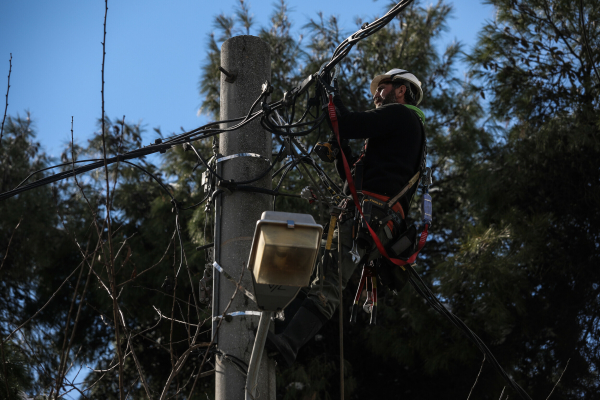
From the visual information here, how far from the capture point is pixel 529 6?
8.25 metres

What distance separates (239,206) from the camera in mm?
3305

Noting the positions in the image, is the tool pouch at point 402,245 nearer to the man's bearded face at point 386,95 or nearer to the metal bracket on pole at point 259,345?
the man's bearded face at point 386,95

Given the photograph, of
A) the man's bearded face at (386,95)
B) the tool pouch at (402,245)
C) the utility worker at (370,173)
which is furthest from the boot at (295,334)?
the man's bearded face at (386,95)

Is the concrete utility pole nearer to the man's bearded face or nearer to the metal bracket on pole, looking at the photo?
the metal bracket on pole

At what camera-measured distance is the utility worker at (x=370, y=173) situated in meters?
3.37

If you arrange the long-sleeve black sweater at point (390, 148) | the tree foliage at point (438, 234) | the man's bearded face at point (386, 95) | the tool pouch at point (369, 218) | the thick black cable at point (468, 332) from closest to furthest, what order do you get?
the tool pouch at point (369, 218) → the long-sleeve black sweater at point (390, 148) → the thick black cable at point (468, 332) → the man's bearded face at point (386, 95) → the tree foliage at point (438, 234)

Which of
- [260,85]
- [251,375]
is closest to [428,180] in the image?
[260,85]

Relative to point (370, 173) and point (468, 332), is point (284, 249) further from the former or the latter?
point (468, 332)

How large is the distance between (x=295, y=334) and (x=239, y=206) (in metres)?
0.66

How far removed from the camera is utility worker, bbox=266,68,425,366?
3369 millimetres

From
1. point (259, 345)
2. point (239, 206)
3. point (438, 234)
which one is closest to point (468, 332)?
point (239, 206)

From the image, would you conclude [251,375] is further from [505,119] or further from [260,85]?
[505,119]

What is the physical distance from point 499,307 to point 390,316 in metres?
1.17

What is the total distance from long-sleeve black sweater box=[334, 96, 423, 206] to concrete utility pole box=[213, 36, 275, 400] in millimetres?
589
